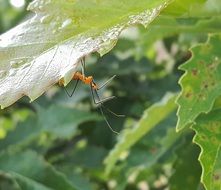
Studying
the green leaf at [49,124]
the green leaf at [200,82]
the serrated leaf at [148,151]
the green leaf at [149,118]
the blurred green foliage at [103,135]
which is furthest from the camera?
the green leaf at [49,124]

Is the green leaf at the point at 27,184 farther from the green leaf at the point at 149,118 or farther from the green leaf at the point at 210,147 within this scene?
the green leaf at the point at 210,147

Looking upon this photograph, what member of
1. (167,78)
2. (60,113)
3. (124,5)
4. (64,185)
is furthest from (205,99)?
(167,78)

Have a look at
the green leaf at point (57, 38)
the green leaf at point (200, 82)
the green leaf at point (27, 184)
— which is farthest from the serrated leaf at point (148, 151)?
the green leaf at point (57, 38)

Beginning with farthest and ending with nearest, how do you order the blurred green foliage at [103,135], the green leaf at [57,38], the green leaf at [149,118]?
the blurred green foliage at [103,135] → the green leaf at [149,118] → the green leaf at [57,38]

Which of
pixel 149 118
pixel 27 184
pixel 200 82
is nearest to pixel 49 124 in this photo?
pixel 27 184

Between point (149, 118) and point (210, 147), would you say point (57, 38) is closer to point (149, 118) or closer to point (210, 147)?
point (210, 147)

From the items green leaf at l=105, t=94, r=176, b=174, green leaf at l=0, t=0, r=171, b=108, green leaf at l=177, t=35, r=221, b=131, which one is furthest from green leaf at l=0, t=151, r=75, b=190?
green leaf at l=0, t=0, r=171, b=108

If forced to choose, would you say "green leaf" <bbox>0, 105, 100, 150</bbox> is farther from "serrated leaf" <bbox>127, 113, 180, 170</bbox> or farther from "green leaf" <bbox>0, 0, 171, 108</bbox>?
"green leaf" <bbox>0, 0, 171, 108</bbox>
